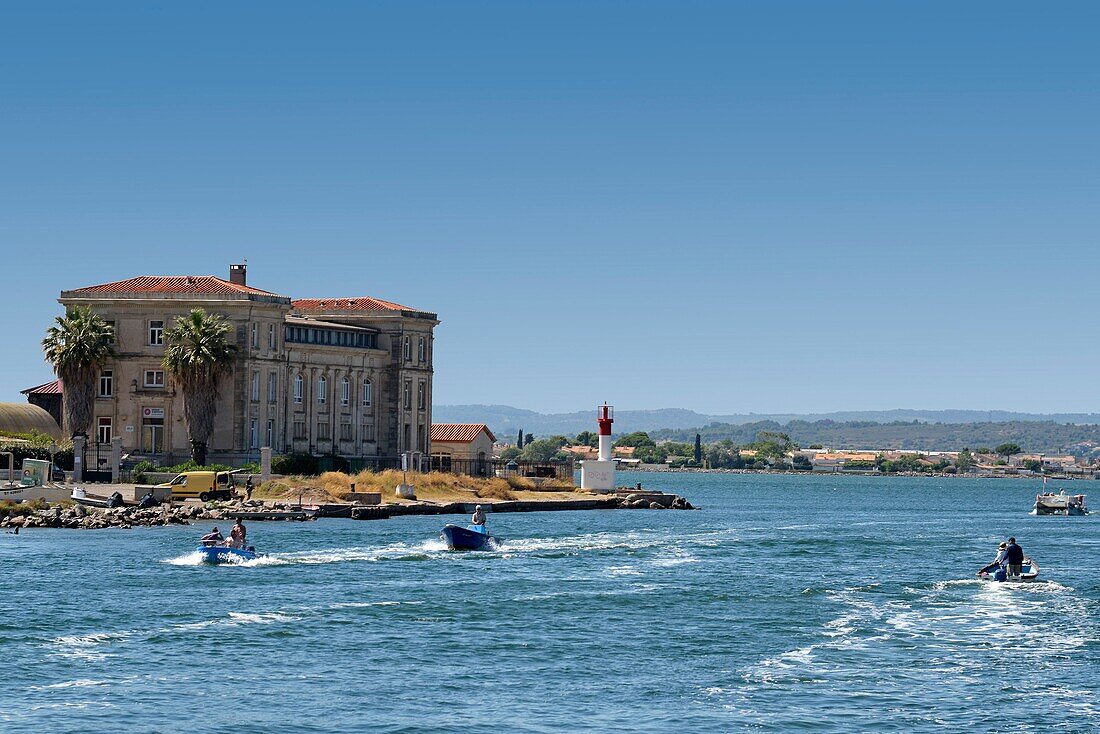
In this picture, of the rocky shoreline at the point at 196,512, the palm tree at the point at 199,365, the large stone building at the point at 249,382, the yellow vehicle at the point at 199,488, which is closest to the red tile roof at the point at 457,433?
the large stone building at the point at 249,382

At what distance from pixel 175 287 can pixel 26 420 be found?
1425 centimetres

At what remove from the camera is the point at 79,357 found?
11825cm

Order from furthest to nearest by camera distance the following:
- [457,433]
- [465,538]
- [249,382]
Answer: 1. [457,433]
2. [249,382]
3. [465,538]

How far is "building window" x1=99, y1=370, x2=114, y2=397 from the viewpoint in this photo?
12244 cm

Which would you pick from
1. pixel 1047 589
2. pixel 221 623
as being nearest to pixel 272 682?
pixel 221 623

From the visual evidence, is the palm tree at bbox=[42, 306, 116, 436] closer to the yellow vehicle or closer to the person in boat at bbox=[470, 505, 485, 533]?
the yellow vehicle

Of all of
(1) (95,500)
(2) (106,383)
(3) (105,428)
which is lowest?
(1) (95,500)

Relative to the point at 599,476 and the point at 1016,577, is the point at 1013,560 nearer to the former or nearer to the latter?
the point at 1016,577

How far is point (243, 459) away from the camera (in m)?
120

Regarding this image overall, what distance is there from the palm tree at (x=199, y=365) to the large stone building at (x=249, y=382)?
2.35 metres

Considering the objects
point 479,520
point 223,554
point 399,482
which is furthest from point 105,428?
point 223,554

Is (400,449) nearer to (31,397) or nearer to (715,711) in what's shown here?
(31,397)

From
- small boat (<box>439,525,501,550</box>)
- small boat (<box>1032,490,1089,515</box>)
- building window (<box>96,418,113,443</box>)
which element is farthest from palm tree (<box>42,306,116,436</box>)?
small boat (<box>1032,490,1089,515</box>)

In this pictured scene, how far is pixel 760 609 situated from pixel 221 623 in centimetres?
1785
